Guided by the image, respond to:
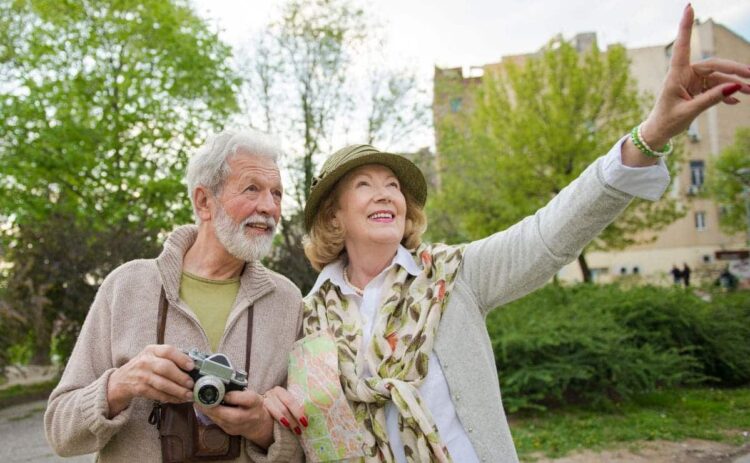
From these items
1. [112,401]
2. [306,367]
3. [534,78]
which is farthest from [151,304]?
[534,78]

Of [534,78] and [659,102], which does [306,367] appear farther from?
[534,78]

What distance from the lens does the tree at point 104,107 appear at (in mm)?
15906

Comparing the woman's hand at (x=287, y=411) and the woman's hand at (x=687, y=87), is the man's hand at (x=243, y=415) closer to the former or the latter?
the woman's hand at (x=287, y=411)

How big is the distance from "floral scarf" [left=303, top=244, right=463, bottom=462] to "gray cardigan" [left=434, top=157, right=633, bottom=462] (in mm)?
75

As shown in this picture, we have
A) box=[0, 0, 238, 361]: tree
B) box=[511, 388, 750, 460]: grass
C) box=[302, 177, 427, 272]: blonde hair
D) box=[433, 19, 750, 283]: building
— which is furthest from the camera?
box=[433, 19, 750, 283]: building

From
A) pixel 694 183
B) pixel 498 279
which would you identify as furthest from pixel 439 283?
pixel 694 183

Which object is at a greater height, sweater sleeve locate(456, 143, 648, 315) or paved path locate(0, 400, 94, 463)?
sweater sleeve locate(456, 143, 648, 315)

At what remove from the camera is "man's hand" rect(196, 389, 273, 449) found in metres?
2.04

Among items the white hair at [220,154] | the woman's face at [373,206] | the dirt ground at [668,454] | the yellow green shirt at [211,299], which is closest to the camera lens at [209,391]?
the yellow green shirt at [211,299]

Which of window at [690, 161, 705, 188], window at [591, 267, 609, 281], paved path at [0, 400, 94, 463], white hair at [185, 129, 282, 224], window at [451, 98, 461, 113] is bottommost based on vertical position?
window at [591, 267, 609, 281]

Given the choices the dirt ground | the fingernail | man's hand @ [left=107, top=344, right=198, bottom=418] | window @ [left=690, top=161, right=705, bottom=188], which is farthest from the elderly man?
window @ [left=690, top=161, right=705, bottom=188]

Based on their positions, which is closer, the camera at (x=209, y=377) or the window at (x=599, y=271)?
the camera at (x=209, y=377)

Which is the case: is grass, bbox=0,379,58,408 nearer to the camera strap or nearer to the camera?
the camera strap

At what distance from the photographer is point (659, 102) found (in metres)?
Result: 1.96
